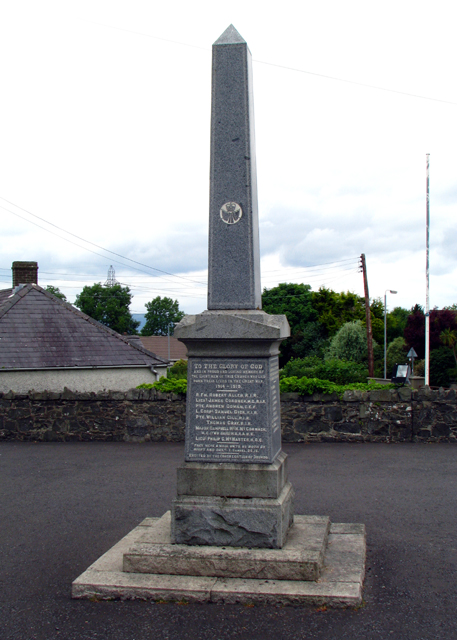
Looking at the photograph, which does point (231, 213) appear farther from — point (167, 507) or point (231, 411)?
point (167, 507)

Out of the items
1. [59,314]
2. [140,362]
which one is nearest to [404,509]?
[140,362]

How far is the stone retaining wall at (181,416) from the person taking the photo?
11.8 metres

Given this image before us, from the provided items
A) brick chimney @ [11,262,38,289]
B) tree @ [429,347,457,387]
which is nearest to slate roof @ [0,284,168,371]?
brick chimney @ [11,262,38,289]

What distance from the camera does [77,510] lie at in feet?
24.5

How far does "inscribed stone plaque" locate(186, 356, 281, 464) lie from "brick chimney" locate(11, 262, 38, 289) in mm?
20463

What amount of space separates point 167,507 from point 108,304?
7315cm

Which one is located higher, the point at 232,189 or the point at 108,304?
the point at 108,304

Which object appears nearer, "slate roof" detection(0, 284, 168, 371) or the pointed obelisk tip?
the pointed obelisk tip

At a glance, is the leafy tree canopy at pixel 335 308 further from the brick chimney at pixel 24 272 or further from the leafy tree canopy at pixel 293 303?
the brick chimney at pixel 24 272

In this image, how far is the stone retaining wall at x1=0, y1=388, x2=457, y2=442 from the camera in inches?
463

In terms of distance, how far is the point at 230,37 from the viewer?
5754 mm

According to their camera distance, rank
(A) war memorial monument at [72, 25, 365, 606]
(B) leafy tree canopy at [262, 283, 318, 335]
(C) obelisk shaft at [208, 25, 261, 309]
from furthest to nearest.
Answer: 1. (B) leafy tree canopy at [262, 283, 318, 335]
2. (C) obelisk shaft at [208, 25, 261, 309]
3. (A) war memorial monument at [72, 25, 365, 606]

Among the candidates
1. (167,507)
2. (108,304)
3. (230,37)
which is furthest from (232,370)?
(108,304)

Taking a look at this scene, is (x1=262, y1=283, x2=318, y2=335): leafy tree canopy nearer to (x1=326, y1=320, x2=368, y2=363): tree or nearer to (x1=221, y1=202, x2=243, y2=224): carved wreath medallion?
(x1=326, y1=320, x2=368, y2=363): tree
